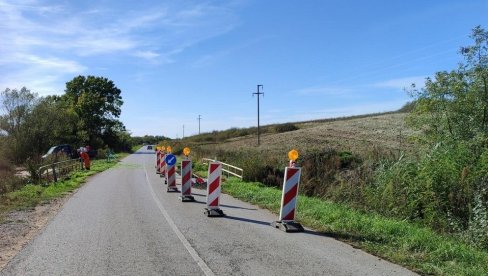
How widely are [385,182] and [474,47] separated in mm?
7780

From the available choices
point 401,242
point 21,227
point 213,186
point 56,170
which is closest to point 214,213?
point 213,186

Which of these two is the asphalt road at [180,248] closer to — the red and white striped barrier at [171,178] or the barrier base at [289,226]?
the barrier base at [289,226]

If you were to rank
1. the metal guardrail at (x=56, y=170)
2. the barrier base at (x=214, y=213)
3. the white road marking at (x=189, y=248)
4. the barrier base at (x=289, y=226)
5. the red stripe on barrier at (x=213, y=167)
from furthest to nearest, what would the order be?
1. the metal guardrail at (x=56, y=170)
2. the red stripe on barrier at (x=213, y=167)
3. the barrier base at (x=214, y=213)
4. the barrier base at (x=289, y=226)
5. the white road marking at (x=189, y=248)

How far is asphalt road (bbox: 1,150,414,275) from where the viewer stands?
22.6 feet

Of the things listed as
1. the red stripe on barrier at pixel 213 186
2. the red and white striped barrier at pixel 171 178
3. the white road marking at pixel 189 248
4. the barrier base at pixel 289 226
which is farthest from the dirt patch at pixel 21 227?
the barrier base at pixel 289 226

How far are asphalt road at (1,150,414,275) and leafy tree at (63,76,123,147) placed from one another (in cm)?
6897

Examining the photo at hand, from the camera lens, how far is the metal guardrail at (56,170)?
78.1 feet

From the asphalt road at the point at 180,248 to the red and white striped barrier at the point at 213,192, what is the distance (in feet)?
1.03

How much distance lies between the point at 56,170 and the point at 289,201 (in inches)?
809

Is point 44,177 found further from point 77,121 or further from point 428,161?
point 77,121

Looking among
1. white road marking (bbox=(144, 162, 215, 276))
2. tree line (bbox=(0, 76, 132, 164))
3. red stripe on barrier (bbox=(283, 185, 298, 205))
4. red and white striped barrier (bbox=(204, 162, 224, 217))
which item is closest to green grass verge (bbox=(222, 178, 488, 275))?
red stripe on barrier (bbox=(283, 185, 298, 205))

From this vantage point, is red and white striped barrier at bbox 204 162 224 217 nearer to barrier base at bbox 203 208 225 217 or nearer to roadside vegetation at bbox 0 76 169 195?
barrier base at bbox 203 208 225 217

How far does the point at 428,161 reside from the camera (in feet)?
→ 42.3

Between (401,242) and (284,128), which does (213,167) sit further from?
(284,128)
